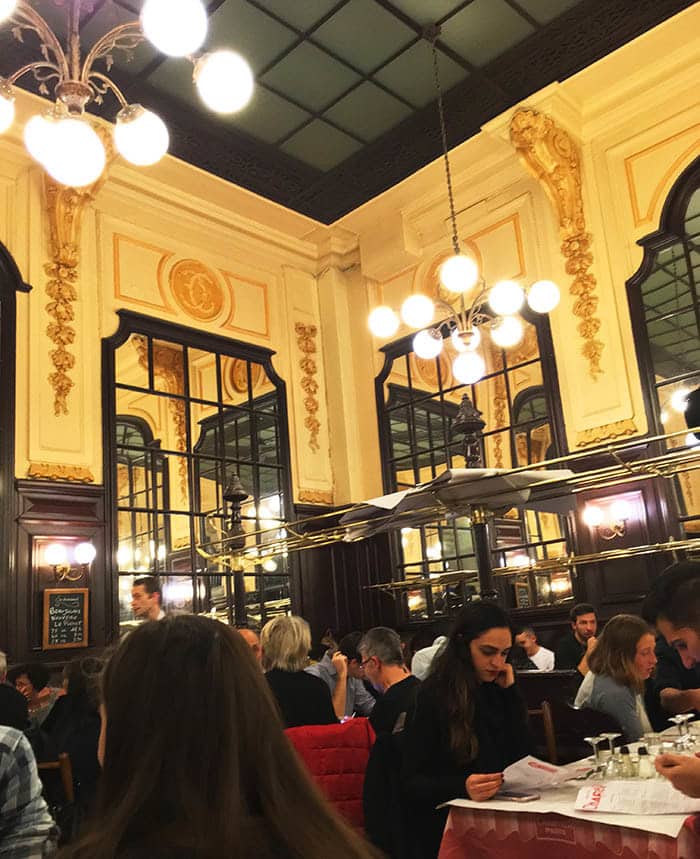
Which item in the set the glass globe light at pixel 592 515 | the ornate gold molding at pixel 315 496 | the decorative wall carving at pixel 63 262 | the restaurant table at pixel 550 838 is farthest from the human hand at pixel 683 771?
the ornate gold molding at pixel 315 496

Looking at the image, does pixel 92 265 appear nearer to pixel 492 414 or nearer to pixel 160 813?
pixel 492 414

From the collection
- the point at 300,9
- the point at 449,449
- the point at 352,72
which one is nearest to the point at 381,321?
the point at 449,449

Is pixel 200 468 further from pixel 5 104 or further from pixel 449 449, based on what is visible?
pixel 5 104

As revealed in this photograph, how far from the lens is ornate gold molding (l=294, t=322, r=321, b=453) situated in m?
9.46

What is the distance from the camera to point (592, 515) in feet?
24.0

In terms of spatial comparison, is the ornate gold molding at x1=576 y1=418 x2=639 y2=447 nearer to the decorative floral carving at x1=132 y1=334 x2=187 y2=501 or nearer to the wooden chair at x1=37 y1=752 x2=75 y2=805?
the decorative floral carving at x1=132 y1=334 x2=187 y2=501

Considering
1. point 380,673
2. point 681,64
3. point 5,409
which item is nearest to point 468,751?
point 380,673

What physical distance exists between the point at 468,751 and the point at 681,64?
699 cm

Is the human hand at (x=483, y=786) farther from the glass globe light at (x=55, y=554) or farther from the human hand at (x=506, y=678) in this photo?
the glass globe light at (x=55, y=554)

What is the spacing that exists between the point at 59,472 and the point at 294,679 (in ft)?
13.9

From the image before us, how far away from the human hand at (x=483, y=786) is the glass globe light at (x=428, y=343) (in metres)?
4.56

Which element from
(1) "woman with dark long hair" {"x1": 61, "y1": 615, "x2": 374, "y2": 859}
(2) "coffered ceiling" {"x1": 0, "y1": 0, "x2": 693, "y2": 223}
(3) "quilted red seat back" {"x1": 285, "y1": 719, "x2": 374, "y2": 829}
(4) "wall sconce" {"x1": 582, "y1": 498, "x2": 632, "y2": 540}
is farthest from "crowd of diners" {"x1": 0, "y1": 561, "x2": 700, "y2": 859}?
(2) "coffered ceiling" {"x1": 0, "y1": 0, "x2": 693, "y2": 223}

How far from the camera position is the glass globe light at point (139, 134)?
12.0 feet

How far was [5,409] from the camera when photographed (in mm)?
6949
